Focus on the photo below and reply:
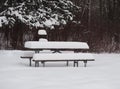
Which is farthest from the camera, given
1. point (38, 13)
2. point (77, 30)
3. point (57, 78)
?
point (77, 30)

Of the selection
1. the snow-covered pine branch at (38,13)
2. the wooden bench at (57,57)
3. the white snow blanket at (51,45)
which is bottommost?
the wooden bench at (57,57)

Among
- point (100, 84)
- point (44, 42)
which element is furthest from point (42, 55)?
point (100, 84)

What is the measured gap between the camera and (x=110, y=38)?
63.6ft

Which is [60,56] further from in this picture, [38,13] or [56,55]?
[38,13]

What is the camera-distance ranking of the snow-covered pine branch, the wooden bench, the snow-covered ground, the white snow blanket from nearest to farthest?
the snow-covered ground
the wooden bench
the white snow blanket
the snow-covered pine branch

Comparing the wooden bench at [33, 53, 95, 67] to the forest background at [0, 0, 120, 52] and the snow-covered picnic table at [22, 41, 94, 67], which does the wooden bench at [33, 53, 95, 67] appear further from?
the forest background at [0, 0, 120, 52]

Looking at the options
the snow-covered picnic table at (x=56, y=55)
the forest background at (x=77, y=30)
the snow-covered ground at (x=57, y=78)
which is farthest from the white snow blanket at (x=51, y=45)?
the forest background at (x=77, y=30)

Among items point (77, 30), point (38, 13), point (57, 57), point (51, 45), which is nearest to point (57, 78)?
point (57, 57)

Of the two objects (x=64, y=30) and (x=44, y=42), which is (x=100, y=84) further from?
(x=64, y=30)

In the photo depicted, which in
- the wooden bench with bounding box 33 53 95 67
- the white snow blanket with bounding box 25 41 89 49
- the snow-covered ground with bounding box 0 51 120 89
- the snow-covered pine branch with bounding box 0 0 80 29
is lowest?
the snow-covered ground with bounding box 0 51 120 89

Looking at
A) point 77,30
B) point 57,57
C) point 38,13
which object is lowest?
point 57,57

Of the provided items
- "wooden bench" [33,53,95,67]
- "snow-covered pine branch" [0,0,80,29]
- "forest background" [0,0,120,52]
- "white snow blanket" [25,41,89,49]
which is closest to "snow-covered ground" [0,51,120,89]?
"wooden bench" [33,53,95,67]

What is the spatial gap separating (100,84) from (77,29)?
11.2 metres

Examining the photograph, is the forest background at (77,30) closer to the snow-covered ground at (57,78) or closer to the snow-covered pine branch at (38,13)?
the snow-covered pine branch at (38,13)
